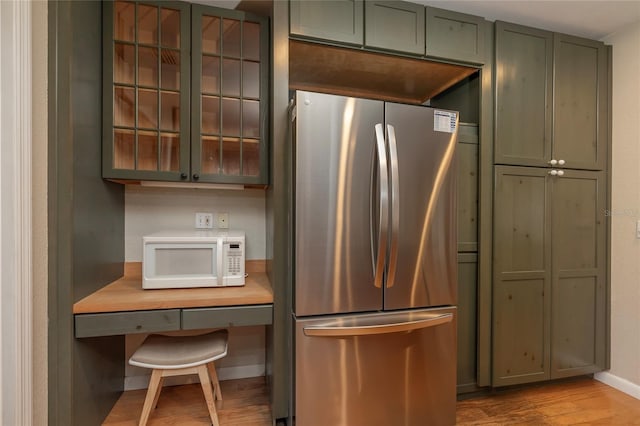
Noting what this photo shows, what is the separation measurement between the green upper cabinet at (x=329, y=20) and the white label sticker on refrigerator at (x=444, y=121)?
2.05ft

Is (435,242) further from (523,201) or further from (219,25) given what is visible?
(219,25)

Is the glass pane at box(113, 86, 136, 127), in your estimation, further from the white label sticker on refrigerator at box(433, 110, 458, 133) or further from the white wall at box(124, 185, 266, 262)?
the white label sticker on refrigerator at box(433, 110, 458, 133)

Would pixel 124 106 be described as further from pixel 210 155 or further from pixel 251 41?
pixel 251 41

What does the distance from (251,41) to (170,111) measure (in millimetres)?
661

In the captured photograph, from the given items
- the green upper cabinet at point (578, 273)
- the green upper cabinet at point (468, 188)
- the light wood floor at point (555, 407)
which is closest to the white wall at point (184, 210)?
the green upper cabinet at point (468, 188)

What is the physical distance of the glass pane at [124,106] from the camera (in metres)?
1.75

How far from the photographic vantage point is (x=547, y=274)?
7.07 feet

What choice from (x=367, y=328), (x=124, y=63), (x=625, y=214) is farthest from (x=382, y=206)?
(x=625, y=214)

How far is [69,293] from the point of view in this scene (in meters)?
1.41

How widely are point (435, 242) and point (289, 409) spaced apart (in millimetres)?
1186

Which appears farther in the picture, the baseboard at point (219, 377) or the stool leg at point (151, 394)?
the baseboard at point (219, 377)

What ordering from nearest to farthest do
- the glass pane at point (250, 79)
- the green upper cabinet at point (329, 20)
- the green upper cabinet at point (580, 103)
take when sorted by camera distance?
the green upper cabinet at point (329, 20), the glass pane at point (250, 79), the green upper cabinet at point (580, 103)

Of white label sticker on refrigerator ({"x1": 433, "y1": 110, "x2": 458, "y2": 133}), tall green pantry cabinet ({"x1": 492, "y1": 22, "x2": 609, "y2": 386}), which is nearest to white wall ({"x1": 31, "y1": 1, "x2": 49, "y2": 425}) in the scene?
white label sticker on refrigerator ({"x1": 433, "y1": 110, "x2": 458, "y2": 133})

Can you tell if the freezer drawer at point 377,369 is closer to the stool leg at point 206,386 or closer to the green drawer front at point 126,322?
the stool leg at point 206,386
